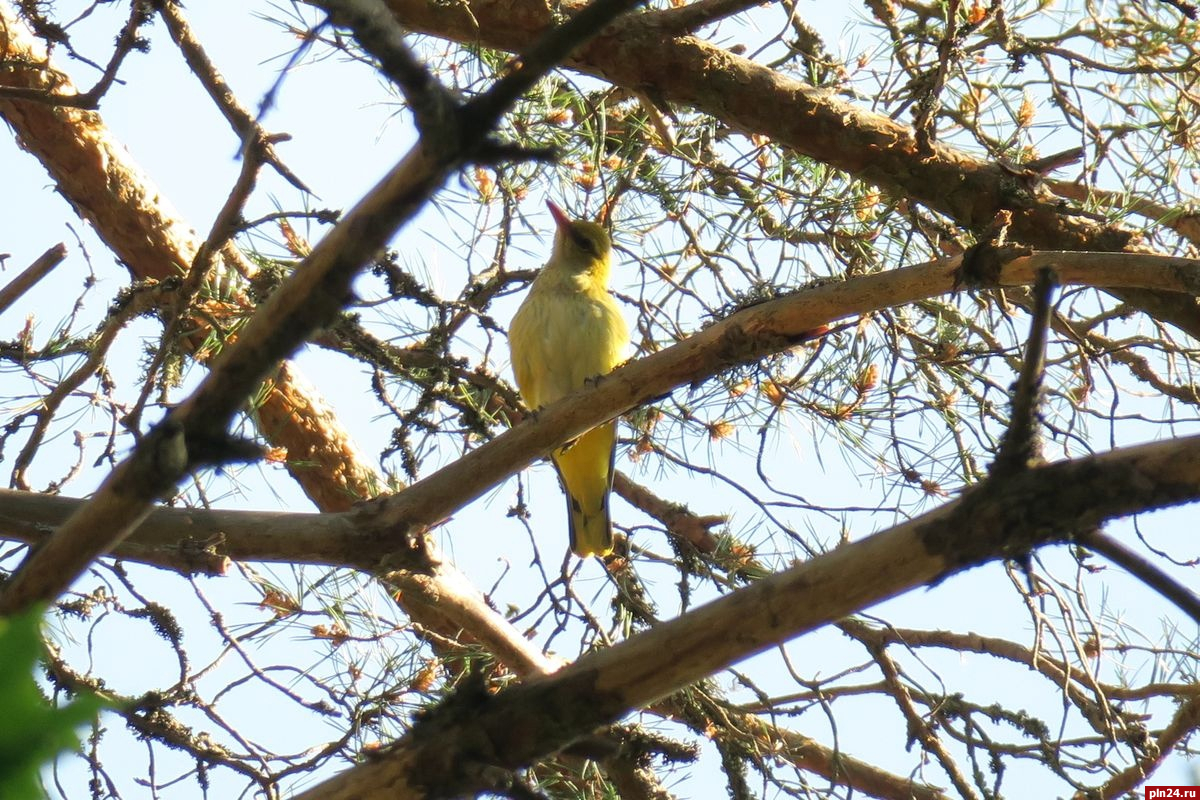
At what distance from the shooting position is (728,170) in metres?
3.89

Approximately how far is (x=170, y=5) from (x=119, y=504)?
2101 mm

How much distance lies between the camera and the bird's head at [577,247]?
5.18 metres

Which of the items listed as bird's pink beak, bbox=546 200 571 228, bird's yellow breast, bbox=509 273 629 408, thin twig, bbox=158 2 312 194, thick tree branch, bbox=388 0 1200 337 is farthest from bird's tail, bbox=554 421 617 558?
thin twig, bbox=158 2 312 194

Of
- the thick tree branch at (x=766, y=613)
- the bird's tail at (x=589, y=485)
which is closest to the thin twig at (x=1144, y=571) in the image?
the thick tree branch at (x=766, y=613)

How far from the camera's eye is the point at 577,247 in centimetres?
536

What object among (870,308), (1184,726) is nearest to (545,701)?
(870,308)

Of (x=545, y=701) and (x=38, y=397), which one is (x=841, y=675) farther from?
(x=38, y=397)

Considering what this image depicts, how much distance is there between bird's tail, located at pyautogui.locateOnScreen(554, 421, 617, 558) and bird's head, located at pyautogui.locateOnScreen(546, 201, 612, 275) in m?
0.92

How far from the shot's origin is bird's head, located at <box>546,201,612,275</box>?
5.18 m

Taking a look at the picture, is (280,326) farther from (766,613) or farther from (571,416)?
(571,416)

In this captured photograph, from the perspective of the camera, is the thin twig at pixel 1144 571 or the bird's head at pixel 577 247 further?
the bird's head at pixel 577 247

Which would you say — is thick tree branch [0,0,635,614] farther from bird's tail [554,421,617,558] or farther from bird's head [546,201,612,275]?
bird's head [546,201,612,275]

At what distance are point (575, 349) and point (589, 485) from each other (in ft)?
2.08

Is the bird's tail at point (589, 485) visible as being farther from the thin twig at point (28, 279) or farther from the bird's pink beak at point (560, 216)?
the thin twig at point (28, 279)
